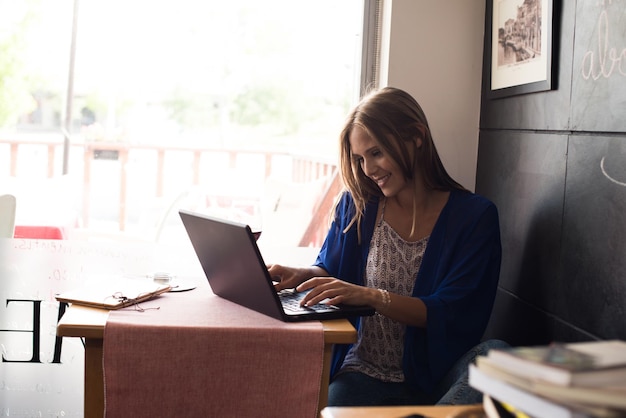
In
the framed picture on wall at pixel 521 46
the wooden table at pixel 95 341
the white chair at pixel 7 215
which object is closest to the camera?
→ the wooden table at pixel 95 341

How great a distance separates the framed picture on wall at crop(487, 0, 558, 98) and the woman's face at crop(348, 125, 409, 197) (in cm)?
42

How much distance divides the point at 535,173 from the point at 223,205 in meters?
1.11

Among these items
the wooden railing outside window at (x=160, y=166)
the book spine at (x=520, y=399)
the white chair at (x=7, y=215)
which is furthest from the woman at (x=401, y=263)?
the white chair at (x=7, y=215)

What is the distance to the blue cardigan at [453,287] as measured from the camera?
181 centimetres

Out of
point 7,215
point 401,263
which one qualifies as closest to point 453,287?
point 401,263

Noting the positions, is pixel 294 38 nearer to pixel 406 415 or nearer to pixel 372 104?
pixel 372 104

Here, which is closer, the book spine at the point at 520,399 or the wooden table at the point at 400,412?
the book spine at the point at 520,399

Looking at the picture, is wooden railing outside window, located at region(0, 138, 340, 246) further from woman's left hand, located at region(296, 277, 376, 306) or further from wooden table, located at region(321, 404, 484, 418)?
wooden table, located at region(321, 404, 484, 418)

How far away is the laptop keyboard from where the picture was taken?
168cm

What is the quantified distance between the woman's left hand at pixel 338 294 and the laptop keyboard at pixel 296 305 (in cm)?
1

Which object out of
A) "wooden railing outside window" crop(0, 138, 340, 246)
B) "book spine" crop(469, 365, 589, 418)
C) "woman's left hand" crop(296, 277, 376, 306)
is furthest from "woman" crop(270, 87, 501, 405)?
"book spine" crop(469, 365, 589, 418)

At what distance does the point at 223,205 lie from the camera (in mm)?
2684

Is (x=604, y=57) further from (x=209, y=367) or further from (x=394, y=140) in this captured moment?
(x=209, y=367)

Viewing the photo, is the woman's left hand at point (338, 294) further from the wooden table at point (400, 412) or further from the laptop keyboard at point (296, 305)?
the wooden table at point (400, 412)
